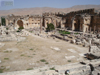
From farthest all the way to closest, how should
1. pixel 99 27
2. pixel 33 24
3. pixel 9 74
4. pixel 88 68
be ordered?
1. pixel 33 24
2. pixel 99 27
3. pixel 88 68
4. pixel 9 74

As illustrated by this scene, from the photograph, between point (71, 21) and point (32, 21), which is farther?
point (32, 21)

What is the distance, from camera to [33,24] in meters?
44.2

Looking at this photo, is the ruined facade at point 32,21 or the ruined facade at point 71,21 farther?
the ruined facade at point 32,21

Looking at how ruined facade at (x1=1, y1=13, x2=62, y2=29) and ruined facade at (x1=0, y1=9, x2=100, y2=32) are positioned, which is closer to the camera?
ruined facade at (x1=0, y1=9, x2=100, y2=32)


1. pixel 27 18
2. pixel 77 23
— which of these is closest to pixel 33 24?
pixel 27 18

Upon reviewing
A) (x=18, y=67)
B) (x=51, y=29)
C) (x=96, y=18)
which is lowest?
(x=18, y=67)

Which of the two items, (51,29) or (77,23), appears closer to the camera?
(51,29)

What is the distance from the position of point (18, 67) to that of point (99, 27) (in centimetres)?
2870

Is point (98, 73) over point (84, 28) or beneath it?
beneath

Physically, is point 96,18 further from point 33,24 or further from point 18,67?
point 18,67

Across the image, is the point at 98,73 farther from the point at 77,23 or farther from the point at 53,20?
the point at 53,20

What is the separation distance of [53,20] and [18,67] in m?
37.6

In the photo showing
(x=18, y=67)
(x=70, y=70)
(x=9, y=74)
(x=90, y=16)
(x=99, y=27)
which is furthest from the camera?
(x=90, y=16)

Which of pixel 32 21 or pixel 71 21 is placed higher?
pixel 32 21
